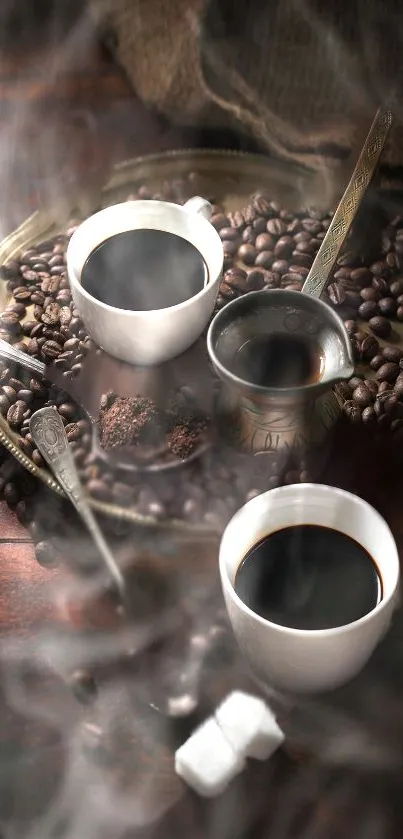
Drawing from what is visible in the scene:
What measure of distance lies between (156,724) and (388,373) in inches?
17.8

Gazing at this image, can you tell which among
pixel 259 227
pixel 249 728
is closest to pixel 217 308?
pixel 259 227

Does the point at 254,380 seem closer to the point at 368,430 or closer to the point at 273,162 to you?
the point at 368,430

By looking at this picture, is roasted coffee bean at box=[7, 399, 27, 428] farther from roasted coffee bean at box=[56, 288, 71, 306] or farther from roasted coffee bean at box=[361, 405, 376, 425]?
roasted coffee bean at box=[361, 405, 376, 425]

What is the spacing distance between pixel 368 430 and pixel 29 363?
38 cm

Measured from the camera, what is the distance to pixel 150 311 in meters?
1.06

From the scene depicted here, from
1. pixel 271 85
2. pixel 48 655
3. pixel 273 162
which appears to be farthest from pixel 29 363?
pixel 271 85

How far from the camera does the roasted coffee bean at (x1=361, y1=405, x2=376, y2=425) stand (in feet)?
3.57

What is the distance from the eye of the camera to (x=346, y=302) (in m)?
1.19

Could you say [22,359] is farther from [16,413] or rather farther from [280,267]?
[280,267]

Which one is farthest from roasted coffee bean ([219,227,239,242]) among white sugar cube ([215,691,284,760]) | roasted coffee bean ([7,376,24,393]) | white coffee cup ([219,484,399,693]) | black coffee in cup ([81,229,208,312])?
white sugar cube ([215,691,284,760])

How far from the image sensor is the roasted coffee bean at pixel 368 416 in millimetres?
1089

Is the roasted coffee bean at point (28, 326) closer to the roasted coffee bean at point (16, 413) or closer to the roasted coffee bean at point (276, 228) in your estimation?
the roasted coffee bean at point (16, 413)

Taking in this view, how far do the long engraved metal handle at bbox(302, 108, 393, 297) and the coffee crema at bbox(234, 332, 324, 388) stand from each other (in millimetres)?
82

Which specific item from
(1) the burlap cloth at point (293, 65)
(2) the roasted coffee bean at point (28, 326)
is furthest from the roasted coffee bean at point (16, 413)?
(1) the burlap cloth at point (293, 65)
